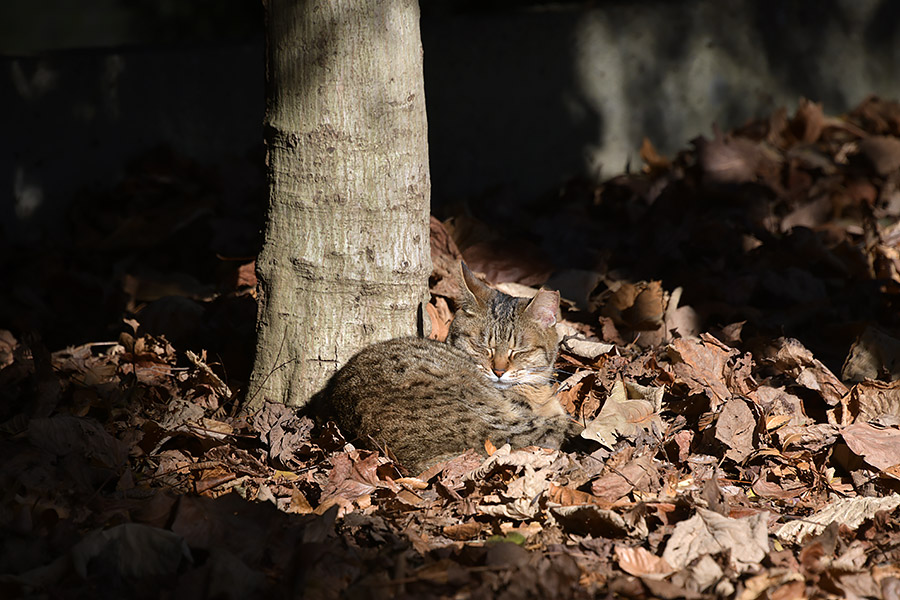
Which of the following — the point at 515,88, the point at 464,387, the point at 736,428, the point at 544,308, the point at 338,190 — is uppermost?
the point at 515,88

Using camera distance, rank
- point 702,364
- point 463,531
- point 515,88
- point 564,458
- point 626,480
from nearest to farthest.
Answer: point 463,531
point 626,480
point 564,458
point 702,364
point 515,88

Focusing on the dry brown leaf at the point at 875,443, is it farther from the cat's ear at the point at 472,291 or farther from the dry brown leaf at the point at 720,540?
the cat's ear at the point at 472,291

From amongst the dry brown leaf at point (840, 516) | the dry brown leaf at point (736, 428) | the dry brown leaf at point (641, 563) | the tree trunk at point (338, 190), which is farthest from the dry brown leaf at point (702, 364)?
the tree trunk at point (338, 190)

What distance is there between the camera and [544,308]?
14.7 ft

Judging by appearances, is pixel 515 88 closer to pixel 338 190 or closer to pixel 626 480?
pixel 338 190

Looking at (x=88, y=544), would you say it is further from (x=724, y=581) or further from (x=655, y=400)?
(x=655, y=400)

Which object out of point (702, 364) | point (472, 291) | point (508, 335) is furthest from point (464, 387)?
point (702, 364)

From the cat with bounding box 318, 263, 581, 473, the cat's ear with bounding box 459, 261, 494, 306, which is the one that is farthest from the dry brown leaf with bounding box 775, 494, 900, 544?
the cat's ear with bounding box 459, 261, 494, 306

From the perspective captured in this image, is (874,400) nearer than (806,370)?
Yes

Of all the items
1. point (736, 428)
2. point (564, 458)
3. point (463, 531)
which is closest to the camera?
point (463, 531)

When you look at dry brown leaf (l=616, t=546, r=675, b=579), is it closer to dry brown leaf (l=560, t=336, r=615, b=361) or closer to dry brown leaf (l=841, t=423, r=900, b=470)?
dry brown leaf (l=841, t=423, r=900, b=470)

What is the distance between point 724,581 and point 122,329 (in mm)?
3815

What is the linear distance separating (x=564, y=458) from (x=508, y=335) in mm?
1107

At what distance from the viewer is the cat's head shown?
4492mm
